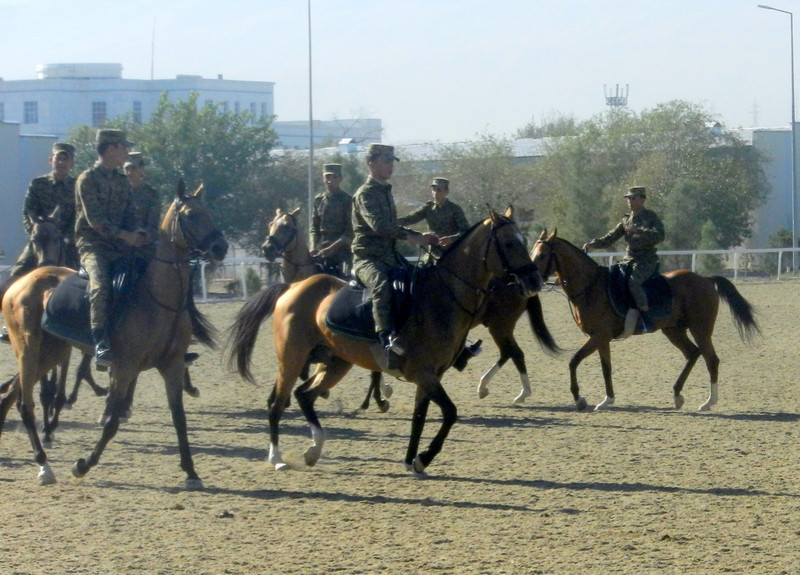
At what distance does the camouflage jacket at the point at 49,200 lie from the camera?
11.2 m

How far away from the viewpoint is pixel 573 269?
41.7ft

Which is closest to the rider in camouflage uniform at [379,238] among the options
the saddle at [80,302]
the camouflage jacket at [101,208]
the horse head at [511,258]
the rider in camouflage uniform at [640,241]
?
the horse head at [511,258]

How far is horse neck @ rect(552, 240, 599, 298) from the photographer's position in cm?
1266

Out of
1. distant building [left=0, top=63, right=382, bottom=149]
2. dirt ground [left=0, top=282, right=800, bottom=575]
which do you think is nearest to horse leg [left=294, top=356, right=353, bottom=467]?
dirt ground [left=0, top=282, right=800, bottom=575]

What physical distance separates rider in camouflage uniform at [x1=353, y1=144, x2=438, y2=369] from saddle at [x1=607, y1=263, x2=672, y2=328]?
14.1 feet

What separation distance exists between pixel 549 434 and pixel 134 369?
12.9 ft

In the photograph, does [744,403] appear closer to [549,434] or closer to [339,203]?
[549,434]

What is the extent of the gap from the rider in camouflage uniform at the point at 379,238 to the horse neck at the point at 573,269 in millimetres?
3929

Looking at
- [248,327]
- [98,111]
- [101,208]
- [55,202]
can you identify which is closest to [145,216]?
[101,208]

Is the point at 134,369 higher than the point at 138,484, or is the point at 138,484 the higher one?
the point at 134,369

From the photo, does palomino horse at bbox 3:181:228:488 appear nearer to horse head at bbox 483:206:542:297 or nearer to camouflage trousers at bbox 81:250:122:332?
camouflage trousers at bbox 81:250:122:332

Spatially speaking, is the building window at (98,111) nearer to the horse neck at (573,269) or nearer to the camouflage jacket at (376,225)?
the horse neck at (573,269)

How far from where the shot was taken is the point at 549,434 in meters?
10.6

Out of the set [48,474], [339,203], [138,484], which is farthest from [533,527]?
[339,203]
